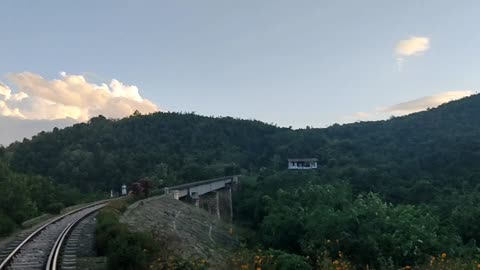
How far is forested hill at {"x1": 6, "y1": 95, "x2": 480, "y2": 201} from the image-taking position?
69.1 metres

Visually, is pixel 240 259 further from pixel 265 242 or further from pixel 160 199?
pixel 160 199

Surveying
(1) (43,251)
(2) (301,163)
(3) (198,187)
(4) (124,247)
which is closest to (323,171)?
(2) (301,163)

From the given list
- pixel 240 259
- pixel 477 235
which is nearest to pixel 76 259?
pixel 240 259

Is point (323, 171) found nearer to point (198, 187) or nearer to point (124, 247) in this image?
point (198, 187)

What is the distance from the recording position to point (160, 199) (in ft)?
99.0

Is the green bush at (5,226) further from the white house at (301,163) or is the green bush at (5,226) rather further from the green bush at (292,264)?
the white house at (301,163)

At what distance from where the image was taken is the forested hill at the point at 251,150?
6906 centimetres

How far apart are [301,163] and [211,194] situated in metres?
54.1

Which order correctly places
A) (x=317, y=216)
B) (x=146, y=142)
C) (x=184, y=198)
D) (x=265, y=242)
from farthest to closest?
(x=146, y=142) → (x=184, y=198) → (x=265, y=242) → (x=317, y=216)

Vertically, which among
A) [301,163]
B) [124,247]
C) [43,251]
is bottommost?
[301,163]

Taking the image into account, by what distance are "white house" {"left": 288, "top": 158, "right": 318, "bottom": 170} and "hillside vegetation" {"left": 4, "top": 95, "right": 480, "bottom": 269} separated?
2.26 m

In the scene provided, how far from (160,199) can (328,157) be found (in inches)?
3064

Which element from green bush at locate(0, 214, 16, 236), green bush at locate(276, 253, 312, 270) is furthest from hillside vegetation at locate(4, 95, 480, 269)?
green bush at locate(0, 214, 16, 236)

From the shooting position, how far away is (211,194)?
2216 inches
